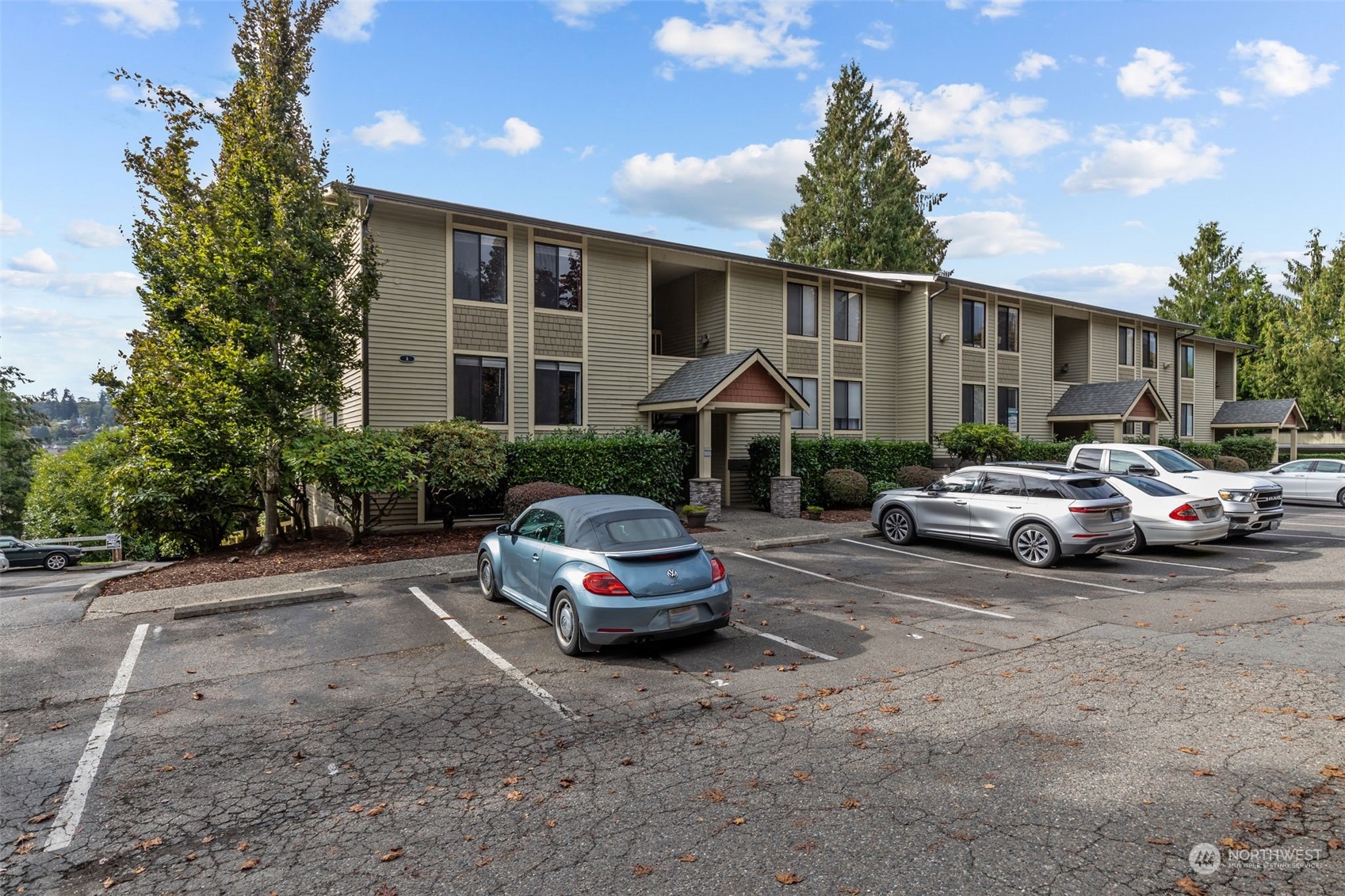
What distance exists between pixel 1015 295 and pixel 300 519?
24930 millimetres

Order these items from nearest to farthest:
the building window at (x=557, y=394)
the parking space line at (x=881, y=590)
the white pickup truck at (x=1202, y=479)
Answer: the parking space line at (x=881, y=590)
the white pickup truck at (x=1202, y=479)
the building window at (x=557, y=394)

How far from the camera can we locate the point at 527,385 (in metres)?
17.6

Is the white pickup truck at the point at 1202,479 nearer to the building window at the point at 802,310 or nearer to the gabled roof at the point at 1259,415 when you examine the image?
the building window at the point at 802,310

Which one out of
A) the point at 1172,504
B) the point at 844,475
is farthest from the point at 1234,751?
the point at 844,475

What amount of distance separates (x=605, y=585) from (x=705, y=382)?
37.4ft

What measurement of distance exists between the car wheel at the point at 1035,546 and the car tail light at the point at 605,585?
26.4 feet

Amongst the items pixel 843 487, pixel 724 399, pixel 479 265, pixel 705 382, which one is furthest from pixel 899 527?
pixel 479 265

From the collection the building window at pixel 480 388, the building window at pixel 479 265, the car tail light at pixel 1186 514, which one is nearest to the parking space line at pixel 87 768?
the building window at pixel 480 388

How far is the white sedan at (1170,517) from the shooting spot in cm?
1232

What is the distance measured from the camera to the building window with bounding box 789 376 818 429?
22.5 meters

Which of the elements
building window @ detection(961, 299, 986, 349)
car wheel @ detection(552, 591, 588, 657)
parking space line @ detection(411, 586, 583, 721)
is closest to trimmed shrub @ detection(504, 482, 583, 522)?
parking space line @ detection(411, 586, 583, 721)

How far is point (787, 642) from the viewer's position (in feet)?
24.7

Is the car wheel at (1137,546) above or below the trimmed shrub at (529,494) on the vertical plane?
below

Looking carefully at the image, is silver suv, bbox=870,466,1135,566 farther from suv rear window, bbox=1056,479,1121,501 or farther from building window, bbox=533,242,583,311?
building window, bbox=533,242,583,311
